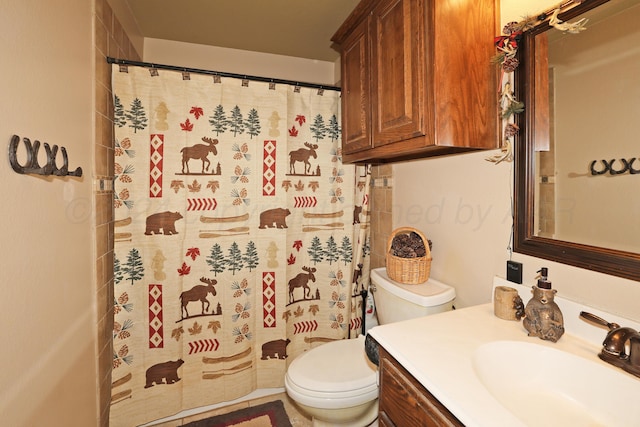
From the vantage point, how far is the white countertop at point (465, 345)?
23.2 inches

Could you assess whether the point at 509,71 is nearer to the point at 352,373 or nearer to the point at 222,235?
the point at 352,373

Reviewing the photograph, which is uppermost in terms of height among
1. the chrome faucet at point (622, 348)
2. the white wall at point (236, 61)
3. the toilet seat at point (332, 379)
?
the white wall at point (236, 61)

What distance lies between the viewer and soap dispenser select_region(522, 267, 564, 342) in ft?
2.71

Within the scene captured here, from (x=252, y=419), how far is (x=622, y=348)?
5.73ft

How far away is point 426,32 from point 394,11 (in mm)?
272

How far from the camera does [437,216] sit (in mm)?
1454

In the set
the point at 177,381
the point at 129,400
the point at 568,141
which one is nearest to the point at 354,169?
the point at 568,141

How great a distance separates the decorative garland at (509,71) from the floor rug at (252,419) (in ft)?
Answer: 5.95

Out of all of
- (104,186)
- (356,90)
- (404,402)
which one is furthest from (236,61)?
(404,402)

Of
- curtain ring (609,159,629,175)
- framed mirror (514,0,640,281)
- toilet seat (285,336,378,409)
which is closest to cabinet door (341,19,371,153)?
framed mirror (514,0,640,281)

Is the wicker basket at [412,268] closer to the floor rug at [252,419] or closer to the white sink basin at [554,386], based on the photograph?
the white sink basin at [554,386]

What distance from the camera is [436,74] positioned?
3.28ft

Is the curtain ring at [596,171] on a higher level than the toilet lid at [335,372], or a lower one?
higher

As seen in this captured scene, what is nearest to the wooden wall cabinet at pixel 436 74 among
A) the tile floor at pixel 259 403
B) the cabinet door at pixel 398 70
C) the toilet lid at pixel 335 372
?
the cabinet door at pixel 398 70
